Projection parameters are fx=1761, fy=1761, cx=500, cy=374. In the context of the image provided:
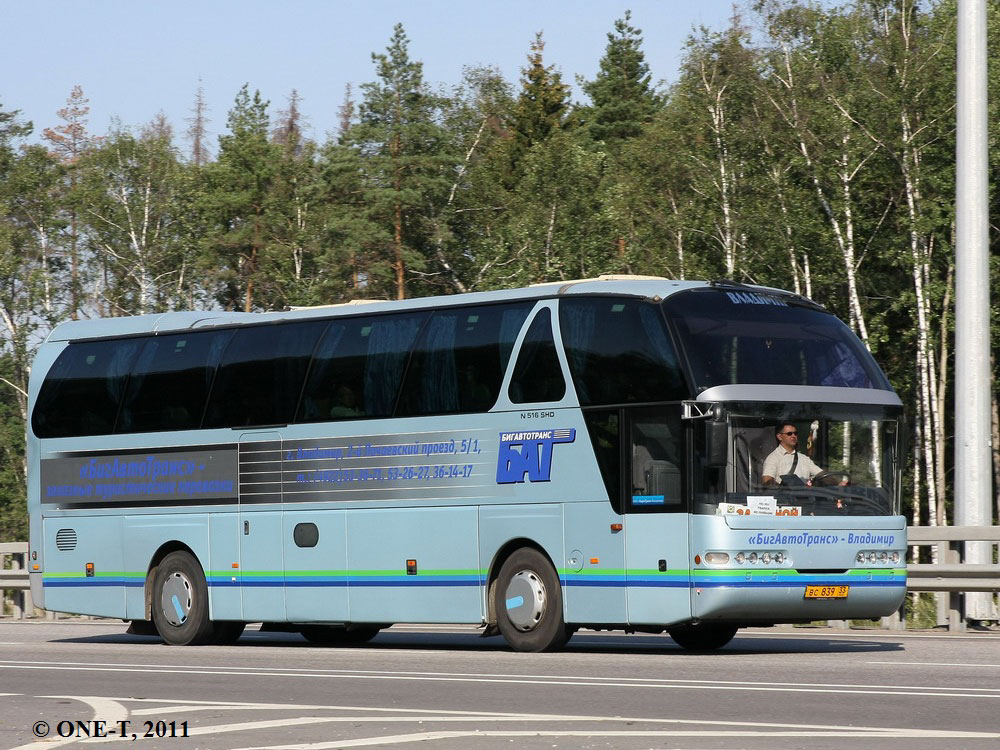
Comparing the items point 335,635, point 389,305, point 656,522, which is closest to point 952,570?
point 656,522

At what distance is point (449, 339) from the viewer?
58.0 ft

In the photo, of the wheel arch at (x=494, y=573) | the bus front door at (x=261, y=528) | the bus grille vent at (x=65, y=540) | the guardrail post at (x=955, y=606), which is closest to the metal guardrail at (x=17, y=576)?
the bus grille vent at (x=65, y=540)

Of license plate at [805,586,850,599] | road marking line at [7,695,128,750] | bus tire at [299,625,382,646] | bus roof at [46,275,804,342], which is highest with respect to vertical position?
bus roof at [46,275,804,342]

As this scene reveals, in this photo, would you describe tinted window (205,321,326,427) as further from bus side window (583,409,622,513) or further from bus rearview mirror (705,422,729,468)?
bus rearview mirror (705,422,729,468)

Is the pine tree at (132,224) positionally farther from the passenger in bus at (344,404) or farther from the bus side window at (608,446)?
the bus side window at (608,446)

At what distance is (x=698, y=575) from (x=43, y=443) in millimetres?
9546

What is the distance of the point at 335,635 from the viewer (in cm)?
2083

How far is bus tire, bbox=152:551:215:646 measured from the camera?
786 inches

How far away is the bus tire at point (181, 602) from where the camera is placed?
20.0 m

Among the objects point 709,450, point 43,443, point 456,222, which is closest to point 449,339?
point 709,450

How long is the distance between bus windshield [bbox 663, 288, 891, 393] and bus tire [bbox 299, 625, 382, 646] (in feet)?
19.6

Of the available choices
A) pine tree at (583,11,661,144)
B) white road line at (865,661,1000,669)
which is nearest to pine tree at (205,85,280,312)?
pine tree at (583,11,661,144)

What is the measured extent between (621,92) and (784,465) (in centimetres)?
6588

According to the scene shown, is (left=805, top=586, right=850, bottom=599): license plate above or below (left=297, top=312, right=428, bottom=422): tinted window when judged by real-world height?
below
